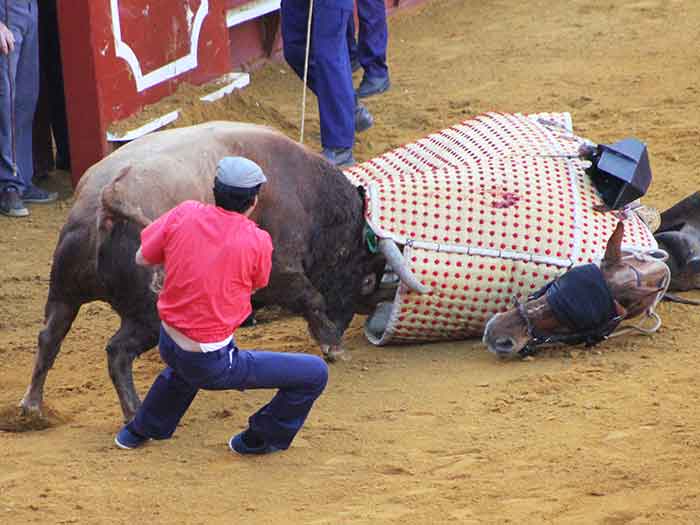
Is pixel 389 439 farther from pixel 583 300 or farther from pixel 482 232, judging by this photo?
pixel 482 232

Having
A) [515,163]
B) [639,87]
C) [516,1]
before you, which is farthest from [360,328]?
[516,1]

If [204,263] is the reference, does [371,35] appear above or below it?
below

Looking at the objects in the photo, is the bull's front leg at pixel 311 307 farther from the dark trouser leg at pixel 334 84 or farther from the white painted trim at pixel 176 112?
the dark trouser leg at pixel 334 84

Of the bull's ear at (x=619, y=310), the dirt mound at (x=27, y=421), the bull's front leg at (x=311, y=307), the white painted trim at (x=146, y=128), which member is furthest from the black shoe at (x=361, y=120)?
the dirt mound at (x=27, y=421)

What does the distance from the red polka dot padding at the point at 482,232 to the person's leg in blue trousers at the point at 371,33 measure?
4.08 meters

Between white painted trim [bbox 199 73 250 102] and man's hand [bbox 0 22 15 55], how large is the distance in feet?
5.01

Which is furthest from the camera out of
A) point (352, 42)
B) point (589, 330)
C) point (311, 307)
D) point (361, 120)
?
point (352, 42)

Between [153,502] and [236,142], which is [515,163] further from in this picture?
[153,502]

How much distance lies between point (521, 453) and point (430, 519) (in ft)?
2.00

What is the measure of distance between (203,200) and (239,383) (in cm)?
100

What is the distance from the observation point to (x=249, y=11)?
1006 cm

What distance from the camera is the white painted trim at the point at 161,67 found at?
26.2 ft

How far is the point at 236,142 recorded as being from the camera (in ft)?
18.4

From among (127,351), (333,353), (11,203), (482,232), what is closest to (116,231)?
(127,351)
